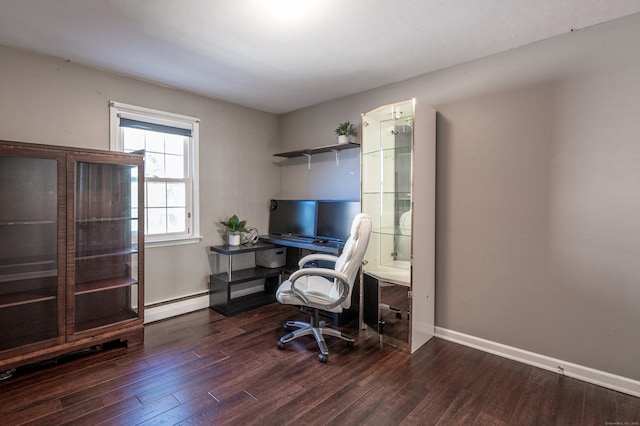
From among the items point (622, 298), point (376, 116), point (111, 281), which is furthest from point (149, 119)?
point (622, 298)

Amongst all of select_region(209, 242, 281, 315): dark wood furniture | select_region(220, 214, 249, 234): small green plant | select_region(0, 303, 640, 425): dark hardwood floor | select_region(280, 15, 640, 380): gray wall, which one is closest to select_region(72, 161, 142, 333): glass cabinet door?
select_region(0, 303, 640, 425): dark hardwood floor

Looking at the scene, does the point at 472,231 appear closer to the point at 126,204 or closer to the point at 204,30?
the point at 204,30

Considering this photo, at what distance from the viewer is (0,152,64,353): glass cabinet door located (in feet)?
7.72

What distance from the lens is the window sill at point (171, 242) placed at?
3387 mm

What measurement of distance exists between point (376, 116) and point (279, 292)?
6.12 ft

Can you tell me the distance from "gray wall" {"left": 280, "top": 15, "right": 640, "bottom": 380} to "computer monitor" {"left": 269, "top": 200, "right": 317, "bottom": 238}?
1.55m

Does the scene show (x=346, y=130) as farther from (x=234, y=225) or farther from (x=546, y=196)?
(x=546, y=196)

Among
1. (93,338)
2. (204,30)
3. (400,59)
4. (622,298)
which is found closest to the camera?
(622,298)

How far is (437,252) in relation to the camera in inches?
118

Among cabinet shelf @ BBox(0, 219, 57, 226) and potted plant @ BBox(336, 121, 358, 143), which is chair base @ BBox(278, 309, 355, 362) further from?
cabinet shelf @ BBox(0, 219, 57, 226)

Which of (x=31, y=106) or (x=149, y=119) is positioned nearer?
(x=31, y=106)

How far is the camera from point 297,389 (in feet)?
7.13

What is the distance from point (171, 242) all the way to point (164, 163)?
88 cm

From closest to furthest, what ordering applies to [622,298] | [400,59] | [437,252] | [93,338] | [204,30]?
[622,298] → [204,30] → [93,338] → [400,59] → [437,252]
